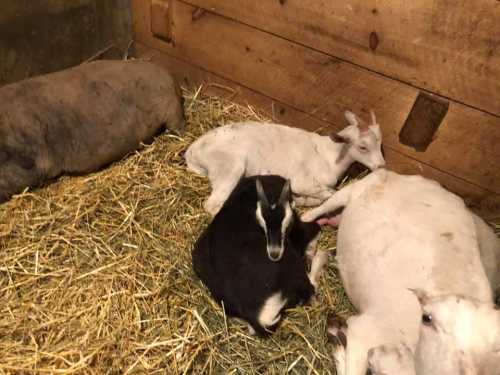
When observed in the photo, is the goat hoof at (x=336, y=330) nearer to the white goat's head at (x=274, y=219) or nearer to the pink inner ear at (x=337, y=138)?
the white goat's head at (x=274, y=219)

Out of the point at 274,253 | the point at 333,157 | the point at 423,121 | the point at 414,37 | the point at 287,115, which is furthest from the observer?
the point at 287,115

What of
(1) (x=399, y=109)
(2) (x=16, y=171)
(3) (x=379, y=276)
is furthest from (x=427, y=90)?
(2) (x=16, y=171)

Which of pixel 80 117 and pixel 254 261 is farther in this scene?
pixel 80 117

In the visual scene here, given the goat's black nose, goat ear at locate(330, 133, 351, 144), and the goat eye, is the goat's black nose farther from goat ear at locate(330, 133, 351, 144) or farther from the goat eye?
goat ear at locate(330, 133, 351, 144)

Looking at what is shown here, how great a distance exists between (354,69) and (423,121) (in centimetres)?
63

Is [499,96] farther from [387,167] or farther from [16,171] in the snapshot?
[16,171]

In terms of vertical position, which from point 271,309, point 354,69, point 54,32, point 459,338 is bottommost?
point 271,309

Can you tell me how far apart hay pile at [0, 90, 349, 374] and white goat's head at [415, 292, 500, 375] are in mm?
898

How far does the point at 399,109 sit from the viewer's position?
11.3 feet

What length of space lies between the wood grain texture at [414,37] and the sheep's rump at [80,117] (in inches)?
45.4

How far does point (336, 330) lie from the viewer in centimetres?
282

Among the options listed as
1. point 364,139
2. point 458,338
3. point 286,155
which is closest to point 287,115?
point 286,155

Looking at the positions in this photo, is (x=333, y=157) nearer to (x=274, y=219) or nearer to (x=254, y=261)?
(x=274, y=219)

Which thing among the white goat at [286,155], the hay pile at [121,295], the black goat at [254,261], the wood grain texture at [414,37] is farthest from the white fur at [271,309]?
the wood grain texture at [414,37]
